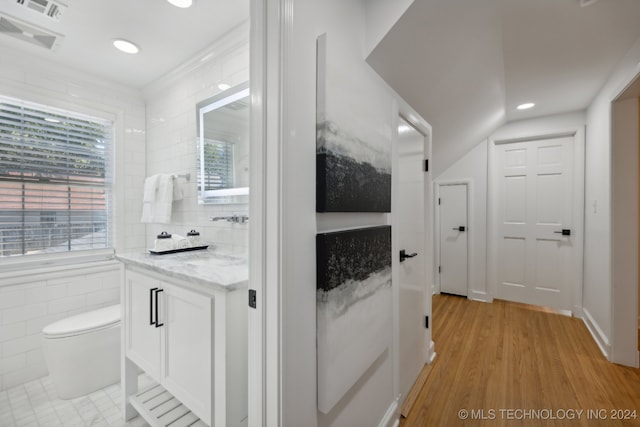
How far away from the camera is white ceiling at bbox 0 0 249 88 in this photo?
162 cm

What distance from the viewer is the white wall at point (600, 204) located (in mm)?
2082

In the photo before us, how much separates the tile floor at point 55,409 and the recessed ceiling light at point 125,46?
8.10 feet

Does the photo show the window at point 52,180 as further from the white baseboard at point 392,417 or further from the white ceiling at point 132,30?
the white baseboard at point 392,417

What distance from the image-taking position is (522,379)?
6.40ft

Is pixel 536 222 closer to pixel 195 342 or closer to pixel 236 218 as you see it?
pixel 236 218

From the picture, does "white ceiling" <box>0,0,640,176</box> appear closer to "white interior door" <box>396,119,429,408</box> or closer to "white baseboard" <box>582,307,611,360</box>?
"white interior door" <box>396,119,429,408</box>

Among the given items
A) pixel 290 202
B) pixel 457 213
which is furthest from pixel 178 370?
pixel 457 213

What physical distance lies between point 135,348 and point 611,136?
3664 millimetres

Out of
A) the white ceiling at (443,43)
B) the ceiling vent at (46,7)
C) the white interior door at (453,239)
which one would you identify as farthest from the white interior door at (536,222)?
the ceiling vent at (46,7)

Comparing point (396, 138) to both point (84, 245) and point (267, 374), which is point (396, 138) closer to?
point (267, 374)

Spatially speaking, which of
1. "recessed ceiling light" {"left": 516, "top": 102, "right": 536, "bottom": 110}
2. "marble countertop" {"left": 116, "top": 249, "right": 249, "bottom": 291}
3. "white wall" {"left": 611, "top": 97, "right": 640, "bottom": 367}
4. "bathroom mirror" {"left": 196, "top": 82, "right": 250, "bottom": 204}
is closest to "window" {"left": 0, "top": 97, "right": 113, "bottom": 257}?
"bathroom mirror" {"left": 196, "top": 82, "right": 250, "bottom": 204}

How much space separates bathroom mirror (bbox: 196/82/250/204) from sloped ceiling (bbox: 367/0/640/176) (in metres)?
1.01

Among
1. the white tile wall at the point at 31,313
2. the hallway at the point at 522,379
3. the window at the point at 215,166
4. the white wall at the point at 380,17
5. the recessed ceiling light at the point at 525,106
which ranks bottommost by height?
the hallway at the point at 522,379

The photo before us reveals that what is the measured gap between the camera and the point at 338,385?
1.03 meters
